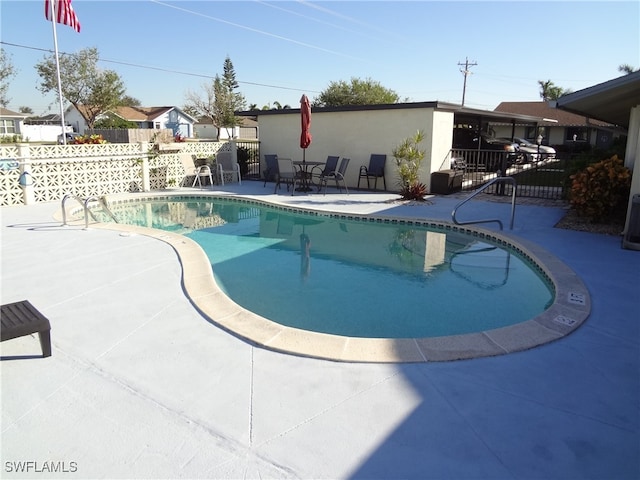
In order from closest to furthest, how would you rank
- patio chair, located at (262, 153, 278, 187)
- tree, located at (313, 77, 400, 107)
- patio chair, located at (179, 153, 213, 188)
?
patio chair, located at (179, 153, 213, 188), patio chair, located at (262, 153, 278, 187), tree, located at (313, 77, 400, 107)

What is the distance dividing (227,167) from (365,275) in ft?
32.3

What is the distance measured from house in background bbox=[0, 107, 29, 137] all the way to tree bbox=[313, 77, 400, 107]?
31807 mm

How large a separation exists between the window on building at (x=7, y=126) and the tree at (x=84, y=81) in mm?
14257

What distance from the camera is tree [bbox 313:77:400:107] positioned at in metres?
45.3

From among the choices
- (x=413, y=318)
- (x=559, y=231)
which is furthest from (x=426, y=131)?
(x=413, y=318)

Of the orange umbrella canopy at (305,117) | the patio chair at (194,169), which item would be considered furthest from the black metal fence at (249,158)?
the orange umbrella canopy at (305,117)

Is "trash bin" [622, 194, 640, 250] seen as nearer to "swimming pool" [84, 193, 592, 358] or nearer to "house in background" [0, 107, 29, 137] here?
"swimming pool" [84, 193, 592, 358]


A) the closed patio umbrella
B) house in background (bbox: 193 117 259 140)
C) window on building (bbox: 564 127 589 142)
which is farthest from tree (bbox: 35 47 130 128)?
window on building (bbox: 564 127 589 142)

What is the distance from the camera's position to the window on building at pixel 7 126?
4649cm

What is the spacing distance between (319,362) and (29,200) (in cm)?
1020

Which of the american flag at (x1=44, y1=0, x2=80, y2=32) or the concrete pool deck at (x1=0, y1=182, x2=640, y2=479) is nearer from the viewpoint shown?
the concrete pool deck at (x1=0, y1=182, x2=640, y2=479)

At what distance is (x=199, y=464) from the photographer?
233 cm

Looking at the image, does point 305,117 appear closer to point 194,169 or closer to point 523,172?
point 194,169

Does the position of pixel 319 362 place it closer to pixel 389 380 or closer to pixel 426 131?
pixel 389 380
